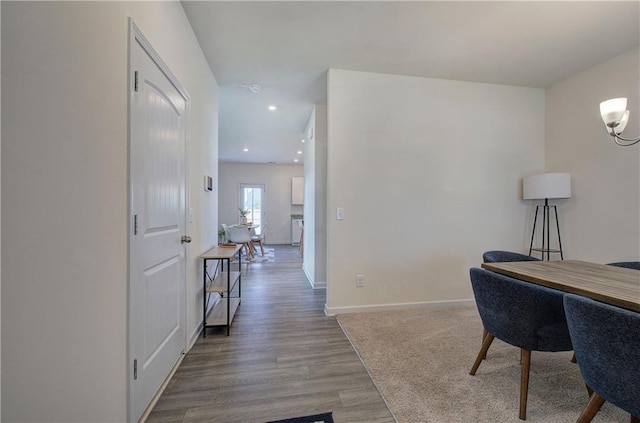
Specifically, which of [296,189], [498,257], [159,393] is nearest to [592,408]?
[498,257]

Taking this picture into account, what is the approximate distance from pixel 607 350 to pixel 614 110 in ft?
5.79

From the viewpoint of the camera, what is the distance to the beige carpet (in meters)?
1.45

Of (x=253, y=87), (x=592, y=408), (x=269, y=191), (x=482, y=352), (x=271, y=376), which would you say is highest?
(x=253, y=87)

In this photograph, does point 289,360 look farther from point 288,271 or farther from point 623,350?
point 288,271

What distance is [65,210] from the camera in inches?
34.8

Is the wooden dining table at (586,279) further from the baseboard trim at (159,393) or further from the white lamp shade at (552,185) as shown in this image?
the baseboard trim at (159,393)

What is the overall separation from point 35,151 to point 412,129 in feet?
10.1

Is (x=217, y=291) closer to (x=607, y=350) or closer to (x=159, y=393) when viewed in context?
(x=159, y=393)

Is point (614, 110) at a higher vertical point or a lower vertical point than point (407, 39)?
lower

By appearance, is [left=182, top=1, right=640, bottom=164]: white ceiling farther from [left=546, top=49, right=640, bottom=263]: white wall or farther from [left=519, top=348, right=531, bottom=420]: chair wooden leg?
[left=519, top=348, right=531, bottom=420]: chair wooden leg

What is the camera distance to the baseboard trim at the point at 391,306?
2.88 meters

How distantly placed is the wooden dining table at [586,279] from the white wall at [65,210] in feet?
7.29

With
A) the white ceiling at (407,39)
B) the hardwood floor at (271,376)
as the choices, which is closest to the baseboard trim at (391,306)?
the hardwood floor at (271,376)

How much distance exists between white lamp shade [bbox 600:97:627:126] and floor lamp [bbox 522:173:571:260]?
1128mm
